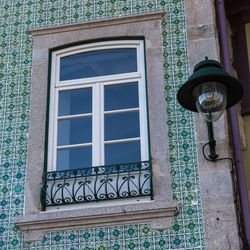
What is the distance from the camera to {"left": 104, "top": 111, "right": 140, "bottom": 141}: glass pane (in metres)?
7.77

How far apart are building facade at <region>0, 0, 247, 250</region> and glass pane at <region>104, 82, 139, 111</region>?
0.02 meters

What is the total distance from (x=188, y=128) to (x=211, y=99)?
92 cm

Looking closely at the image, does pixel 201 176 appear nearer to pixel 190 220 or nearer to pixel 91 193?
pixel 190 220

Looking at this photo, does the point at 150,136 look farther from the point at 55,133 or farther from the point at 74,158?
the point at 55,133

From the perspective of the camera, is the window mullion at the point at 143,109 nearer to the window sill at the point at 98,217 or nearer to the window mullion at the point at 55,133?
the window sill at the point at 98,217

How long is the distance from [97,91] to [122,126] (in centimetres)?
53

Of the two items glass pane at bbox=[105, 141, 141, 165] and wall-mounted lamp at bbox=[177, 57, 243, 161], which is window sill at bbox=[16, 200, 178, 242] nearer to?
glass pane at bbox=[105, 141, 141, 165]

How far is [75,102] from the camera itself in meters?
8.11

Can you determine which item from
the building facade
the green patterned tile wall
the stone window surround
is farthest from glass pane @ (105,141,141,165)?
the green patterned tile wall

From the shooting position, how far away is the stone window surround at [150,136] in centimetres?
709

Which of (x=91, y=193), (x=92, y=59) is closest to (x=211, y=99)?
(x=91, y=193)

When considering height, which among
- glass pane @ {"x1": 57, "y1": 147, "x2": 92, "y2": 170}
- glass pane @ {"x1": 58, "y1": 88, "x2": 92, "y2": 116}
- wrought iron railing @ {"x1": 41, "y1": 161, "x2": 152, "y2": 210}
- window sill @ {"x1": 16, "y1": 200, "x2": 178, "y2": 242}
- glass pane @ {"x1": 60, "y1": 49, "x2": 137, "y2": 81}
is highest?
glass pane @ {"x1": 60, "y1": 49, "x2": 137, "y2": 81}

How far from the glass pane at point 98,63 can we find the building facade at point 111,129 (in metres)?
0.01

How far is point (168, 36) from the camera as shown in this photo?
809 centimetres
